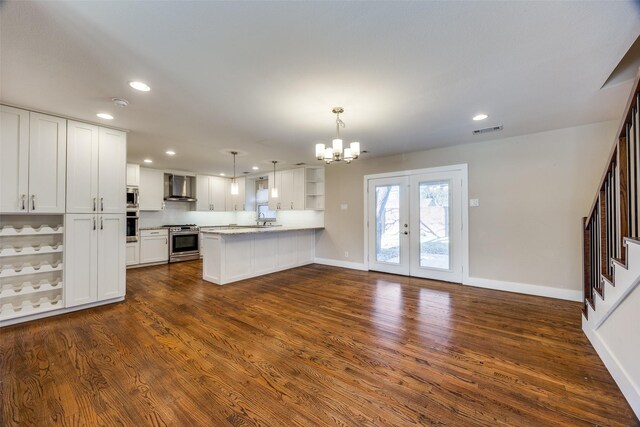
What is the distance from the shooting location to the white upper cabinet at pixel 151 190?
20.8ft

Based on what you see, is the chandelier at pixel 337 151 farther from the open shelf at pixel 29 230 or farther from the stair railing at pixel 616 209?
the open shelf at pixel 29 230

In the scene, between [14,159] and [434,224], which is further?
[434,224]

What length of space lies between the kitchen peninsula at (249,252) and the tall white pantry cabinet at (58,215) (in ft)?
4.55

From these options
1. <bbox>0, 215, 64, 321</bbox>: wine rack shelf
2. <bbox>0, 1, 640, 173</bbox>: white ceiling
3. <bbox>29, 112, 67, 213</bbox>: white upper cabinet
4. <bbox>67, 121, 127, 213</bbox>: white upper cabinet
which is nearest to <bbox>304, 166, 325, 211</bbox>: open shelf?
<bbox>0, 1, 640, 173</bbox>: white ceiling

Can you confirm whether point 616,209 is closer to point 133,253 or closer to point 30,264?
point 30,264

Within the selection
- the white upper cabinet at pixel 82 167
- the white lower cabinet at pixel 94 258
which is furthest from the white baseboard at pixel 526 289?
the white upper cabinet at pixel 82 167

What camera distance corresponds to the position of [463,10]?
153cm

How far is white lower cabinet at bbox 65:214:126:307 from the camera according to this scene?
326 centimetres

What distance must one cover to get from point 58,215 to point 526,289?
6.73 m

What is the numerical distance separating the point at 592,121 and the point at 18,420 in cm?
625

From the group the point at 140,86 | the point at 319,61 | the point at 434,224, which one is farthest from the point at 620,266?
the point at 140,86

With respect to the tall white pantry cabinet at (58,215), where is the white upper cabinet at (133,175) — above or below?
above

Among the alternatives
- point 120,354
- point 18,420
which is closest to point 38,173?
point 120,354

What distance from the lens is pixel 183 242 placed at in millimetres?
6832
